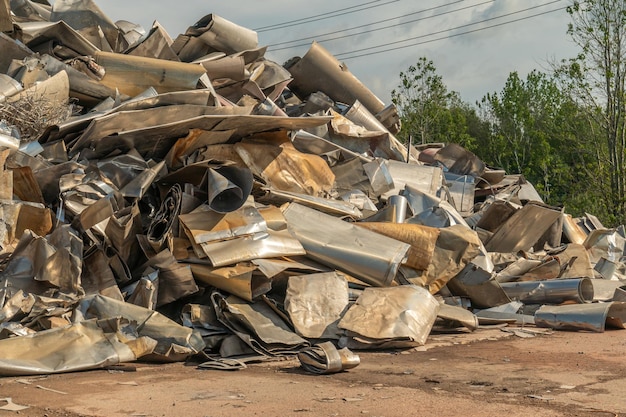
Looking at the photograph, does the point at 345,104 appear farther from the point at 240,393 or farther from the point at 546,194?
the point at 546,194

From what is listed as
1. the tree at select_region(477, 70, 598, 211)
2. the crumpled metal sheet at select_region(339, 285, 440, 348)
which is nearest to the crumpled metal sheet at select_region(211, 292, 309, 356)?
the crumpled metal sheet at select_region(339, 285, 440, 348)

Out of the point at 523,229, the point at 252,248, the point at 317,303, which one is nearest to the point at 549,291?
the point at 523,229

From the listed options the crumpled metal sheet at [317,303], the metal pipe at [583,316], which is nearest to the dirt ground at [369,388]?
the crumpled metal sheet at [317,303]

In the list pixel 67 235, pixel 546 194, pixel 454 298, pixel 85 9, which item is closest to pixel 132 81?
pixel 85 9

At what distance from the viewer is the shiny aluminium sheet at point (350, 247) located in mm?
6770

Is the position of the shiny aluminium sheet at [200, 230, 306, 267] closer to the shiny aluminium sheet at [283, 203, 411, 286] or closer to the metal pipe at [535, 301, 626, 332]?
the shiny aluminium sheet at [283, 203, 411, 286]

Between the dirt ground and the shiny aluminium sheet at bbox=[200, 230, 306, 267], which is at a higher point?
the shiny aluminium sheet at bbox=[200, 230, 306, 267]

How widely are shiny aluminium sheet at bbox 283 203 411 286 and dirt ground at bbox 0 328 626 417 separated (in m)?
0.92

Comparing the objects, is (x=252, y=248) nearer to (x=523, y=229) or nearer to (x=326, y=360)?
(x=326, y=360)

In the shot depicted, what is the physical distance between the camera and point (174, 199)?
6.66 m

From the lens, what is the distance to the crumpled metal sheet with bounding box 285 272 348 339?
609 centimetres

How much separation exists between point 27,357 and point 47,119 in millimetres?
3260

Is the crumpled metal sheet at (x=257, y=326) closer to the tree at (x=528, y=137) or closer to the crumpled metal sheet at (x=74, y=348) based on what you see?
the crumpled metal sheet at (x=74, y=348)

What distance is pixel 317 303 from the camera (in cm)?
627
